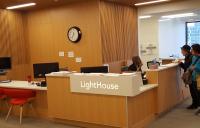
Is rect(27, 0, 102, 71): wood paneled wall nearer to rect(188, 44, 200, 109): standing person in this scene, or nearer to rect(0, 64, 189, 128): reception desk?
rect(0, 64, 189, 128): reception desk

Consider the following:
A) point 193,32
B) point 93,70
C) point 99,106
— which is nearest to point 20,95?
point 93,70

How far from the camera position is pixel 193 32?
Result: 13.7 metres

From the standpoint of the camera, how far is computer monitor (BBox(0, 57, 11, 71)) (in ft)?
25.1

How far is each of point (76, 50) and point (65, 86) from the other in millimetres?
2530

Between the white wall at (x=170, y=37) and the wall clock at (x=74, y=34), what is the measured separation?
16.6ft

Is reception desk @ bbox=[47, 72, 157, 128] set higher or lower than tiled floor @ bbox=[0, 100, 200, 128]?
higher

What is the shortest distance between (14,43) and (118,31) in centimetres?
330

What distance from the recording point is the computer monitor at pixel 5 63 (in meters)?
7.66

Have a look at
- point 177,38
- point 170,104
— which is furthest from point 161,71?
point 177,38

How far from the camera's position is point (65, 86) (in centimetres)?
524

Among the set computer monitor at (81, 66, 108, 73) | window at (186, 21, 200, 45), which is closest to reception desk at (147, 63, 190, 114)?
computer monitor at (81, 66, 108, 73)

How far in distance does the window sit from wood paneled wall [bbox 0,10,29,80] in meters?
8.68

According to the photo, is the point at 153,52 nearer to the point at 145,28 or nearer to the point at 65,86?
the point at 145,28

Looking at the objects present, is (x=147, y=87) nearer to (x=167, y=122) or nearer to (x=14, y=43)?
(x=167, y=122)
